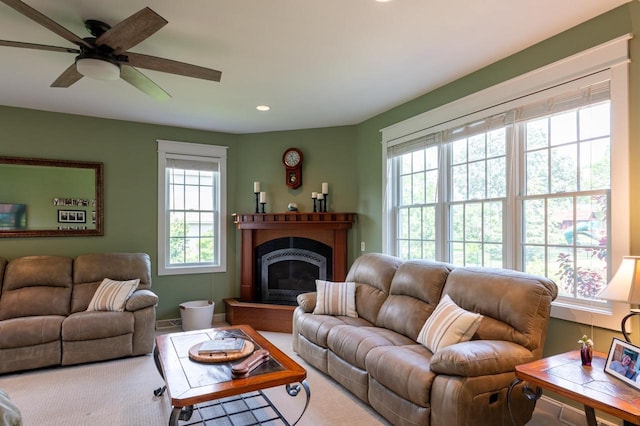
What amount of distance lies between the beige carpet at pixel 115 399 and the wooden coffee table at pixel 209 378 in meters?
0.35

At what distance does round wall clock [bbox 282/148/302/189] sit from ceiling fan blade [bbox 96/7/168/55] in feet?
10.2

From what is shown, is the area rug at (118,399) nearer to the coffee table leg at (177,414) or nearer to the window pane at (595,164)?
the coffee table leg at (177,414)

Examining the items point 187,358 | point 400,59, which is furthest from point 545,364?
point 400,59

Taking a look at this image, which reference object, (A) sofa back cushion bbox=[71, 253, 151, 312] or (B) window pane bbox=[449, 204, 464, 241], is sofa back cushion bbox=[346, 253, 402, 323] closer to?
(B) window pane bbox=[449, 204, 464, 241]

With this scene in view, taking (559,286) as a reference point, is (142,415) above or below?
below

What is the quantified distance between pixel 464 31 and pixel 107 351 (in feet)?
14.3

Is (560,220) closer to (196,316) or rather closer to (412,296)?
(412,296)

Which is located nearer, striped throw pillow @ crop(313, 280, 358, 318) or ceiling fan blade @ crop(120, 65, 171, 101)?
ceiling fan blade @ crop(120, 65, 171, 101)

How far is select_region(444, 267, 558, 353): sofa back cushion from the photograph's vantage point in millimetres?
2441

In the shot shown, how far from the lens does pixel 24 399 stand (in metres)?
3.00

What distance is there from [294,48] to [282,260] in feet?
10.3

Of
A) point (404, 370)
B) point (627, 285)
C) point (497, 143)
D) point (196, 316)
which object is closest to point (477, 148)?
point (497, 143)

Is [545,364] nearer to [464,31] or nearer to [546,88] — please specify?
[546,88]

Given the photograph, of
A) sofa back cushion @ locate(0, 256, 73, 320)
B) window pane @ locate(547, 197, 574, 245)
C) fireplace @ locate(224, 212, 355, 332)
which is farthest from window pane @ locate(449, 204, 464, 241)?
sofa back cushion @ locate(0, 256, 73, 320)
